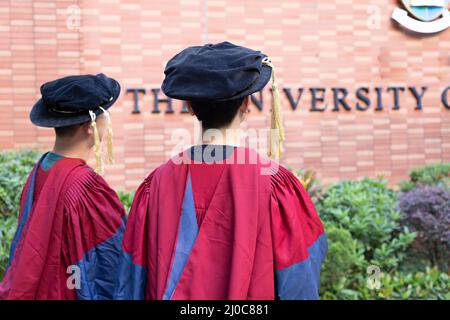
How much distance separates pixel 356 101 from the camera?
671cm

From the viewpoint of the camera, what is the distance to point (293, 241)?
2.08 m

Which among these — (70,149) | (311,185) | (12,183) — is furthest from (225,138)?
(311,185)

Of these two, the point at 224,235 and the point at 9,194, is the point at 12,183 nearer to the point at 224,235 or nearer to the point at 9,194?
the point at 9,194

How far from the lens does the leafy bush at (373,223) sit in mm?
4406

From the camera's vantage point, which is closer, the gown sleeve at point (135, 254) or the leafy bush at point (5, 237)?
the gown sleeve at point (135, 254)

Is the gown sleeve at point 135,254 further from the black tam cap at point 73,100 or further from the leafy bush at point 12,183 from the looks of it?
the leafy bush at point 12,183

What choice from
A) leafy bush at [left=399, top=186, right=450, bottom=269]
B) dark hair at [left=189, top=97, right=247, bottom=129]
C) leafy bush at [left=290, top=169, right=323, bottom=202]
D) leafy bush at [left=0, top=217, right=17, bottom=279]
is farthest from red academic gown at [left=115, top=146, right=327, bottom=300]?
leafy bush at [left=290, top=169, right=323, bottom=202]

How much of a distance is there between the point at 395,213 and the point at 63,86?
2.91 meters

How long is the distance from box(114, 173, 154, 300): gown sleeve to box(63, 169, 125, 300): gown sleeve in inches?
16.8

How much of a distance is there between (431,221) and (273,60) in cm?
272

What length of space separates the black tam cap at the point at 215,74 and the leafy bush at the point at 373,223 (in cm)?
253

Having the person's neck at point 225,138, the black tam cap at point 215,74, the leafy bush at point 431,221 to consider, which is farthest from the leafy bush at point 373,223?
the black tam cap at point 215,74

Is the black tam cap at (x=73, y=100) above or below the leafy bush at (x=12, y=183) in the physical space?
above
